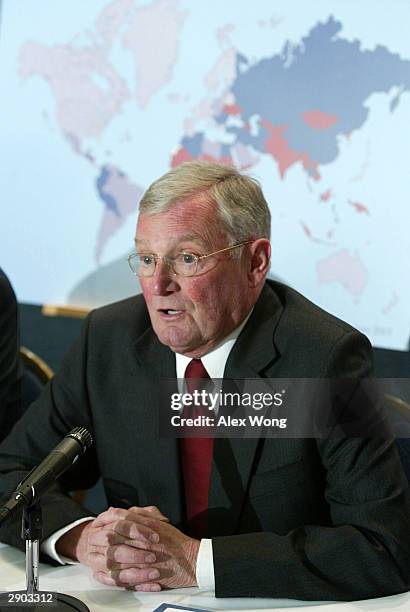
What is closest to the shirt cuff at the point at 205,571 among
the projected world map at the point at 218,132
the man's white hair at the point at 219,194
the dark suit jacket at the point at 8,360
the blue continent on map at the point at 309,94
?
the man's white hair at the point at 219,194

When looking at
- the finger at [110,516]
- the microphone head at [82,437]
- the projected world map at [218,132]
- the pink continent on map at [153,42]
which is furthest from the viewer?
the pink continent on map at [153,42]

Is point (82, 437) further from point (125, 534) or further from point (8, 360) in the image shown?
point (8, 360)

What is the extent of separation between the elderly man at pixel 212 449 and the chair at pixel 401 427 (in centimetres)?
15

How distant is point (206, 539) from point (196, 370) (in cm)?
41

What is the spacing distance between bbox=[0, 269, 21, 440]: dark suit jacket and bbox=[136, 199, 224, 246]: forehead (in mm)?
A: 795

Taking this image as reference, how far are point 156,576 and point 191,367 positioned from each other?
0.51 meters

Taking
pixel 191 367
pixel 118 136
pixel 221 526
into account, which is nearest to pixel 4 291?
pixel 191 367

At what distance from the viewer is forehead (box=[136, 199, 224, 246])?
6.33 feet

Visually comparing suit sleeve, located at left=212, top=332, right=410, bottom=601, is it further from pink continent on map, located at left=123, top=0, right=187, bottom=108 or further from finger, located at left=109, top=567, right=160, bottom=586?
pink continent on map, located at left=123, top=0, right=187, bottom=108

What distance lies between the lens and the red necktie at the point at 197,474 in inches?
79.5

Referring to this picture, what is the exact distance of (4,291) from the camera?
260 centimetres

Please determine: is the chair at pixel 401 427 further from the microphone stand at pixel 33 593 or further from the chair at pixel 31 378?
the chair at pixel 31 378

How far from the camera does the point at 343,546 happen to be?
1.78 metres

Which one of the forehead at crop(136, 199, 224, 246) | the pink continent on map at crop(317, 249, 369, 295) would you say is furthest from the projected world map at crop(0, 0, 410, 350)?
the forehead at crop(136, 199, 224, 246)
